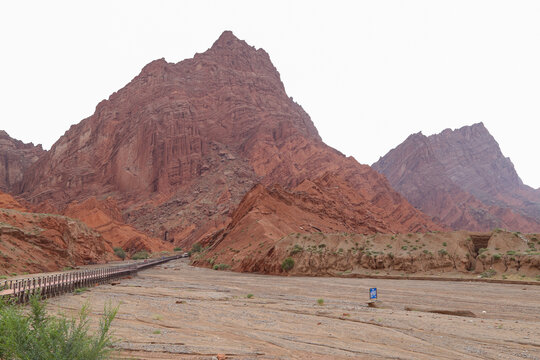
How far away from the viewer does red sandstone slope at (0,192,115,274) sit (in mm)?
40281

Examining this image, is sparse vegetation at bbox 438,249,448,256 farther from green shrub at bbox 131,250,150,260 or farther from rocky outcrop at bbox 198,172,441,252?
green shrub at bbox 131,250,150,260

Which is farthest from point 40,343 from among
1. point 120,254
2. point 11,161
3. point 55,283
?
point 11,161

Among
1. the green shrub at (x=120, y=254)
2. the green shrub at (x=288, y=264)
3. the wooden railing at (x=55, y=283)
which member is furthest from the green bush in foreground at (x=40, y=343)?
the green shrub at (x=120, y=254)

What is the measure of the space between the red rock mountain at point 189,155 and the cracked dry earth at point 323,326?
271 ft

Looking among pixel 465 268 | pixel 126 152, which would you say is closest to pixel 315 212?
pixel 465 268

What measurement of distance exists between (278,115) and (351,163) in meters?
40.0

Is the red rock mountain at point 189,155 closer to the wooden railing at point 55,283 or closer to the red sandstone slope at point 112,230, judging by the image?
the red sandstone slope at point 112,230

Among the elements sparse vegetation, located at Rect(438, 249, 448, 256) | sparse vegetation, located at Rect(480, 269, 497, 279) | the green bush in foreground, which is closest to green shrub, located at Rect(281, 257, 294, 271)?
sparse vegetation, located at Rect(438, 249, 448, 256)

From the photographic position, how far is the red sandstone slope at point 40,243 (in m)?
40.3

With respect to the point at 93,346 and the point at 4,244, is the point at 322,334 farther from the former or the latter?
the point at 4,244

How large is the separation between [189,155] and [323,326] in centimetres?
13604

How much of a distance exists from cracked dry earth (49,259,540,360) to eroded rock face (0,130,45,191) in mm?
169623

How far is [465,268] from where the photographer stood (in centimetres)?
3494

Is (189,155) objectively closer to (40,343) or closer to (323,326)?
(323,326)
